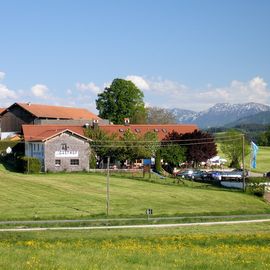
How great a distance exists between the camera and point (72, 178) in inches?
2840

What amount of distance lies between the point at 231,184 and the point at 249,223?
35.4 m

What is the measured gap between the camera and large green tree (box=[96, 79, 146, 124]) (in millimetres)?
123875

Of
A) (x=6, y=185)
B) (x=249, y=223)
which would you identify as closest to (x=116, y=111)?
(x=6, y=185)

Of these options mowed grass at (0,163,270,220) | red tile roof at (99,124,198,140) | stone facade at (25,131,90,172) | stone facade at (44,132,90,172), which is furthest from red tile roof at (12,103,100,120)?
mowed grass at (0,163,270,220)

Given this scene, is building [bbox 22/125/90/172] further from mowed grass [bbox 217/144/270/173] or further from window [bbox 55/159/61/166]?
mowed grass [bbox 217/144/270/173]

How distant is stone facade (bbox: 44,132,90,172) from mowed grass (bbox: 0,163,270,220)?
483 centimetres

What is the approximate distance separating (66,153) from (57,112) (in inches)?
1246

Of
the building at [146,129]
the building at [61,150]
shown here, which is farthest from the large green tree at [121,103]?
the building at [61,150]

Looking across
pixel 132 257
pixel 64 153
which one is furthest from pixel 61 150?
pixel 132 257

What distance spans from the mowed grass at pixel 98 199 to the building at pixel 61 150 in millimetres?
4922

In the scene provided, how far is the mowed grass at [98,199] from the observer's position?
4684cm

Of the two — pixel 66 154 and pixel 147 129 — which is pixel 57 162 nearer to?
pixel 66 154

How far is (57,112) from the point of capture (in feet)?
363

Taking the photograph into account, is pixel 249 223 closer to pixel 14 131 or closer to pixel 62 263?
pixel 62 263
